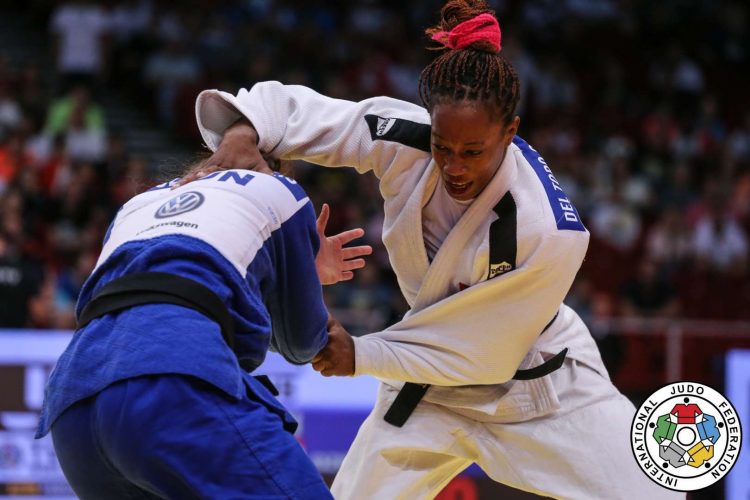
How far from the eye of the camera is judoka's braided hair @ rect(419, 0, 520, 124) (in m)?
3.15

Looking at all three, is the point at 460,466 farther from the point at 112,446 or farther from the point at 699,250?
the point at 699,250

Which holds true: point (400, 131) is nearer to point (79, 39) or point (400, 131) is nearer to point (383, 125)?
point (383, 125)

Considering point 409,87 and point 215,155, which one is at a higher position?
point 215,155

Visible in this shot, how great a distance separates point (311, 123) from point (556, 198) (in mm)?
844

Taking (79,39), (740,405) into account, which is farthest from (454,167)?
(79,39)

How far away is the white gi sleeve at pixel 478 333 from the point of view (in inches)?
133

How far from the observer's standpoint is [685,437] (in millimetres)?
3807

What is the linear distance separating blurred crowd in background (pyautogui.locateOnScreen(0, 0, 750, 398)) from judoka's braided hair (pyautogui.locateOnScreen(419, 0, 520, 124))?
4.07m

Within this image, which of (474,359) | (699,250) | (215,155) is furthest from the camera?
(699,250)

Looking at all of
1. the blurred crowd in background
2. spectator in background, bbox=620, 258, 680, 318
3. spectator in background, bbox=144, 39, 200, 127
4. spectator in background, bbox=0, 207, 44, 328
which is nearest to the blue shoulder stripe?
the blurred crowd in background

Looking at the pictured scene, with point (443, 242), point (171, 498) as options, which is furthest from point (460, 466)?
point (171, 498)

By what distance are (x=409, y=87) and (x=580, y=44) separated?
148 inches

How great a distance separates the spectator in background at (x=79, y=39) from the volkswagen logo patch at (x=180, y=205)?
9.06 metres

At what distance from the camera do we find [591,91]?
1484 cm
